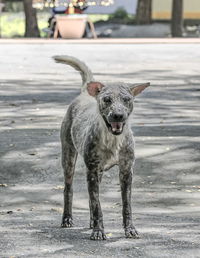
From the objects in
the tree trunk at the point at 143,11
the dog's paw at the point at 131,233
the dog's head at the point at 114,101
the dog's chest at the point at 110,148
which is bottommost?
the tree trunk at the point at 143,11

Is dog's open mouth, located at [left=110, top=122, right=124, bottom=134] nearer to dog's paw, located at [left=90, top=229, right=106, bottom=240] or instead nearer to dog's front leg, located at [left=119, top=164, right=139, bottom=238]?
dog's front leg, located at [left=119, top=164, right=139, bottom=238]

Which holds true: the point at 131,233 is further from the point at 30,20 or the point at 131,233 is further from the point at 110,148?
the point at 30,20

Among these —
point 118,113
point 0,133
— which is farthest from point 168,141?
point 118,113

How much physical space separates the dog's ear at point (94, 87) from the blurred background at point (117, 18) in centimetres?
3482

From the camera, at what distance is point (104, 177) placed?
11.5m

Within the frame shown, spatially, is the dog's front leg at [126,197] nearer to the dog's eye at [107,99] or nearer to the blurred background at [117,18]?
the dog's eye at [107,99]

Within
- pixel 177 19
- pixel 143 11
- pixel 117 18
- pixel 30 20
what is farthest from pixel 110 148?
pixel 117 18

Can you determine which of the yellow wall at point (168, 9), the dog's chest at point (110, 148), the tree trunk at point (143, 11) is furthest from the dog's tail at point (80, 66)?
the yellow wall at point (168, 9)

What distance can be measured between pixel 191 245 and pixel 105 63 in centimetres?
2134

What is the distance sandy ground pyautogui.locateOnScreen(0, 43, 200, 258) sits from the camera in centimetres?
732

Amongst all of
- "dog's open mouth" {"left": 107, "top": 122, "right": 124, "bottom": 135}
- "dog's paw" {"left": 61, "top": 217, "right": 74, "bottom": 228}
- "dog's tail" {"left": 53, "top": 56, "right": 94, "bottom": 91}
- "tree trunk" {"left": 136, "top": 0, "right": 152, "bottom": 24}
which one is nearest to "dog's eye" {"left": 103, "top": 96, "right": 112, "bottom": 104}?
"dog's open mouth" {"left": 107, "top": 122, "right": 124, "bottom": 135}

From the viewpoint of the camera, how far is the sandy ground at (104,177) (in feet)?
24.0

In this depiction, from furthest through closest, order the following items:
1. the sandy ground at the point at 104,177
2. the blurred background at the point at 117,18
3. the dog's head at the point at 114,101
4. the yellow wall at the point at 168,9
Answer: the yellow wall at the point at 168,9, the blurred background at the point at 117,18, the sandy ground at the point at 104,177, the dog's head at the point at 114,101

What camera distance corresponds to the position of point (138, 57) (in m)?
30.9
